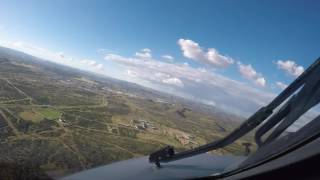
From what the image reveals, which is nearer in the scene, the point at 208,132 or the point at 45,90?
the point at 208,132

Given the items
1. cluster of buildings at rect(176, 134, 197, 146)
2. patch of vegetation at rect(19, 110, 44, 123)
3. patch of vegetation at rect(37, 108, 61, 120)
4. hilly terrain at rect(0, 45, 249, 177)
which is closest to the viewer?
hilly terrain at rect(0, 45, 249, 177)

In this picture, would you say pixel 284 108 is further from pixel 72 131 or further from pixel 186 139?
pixel 72 131

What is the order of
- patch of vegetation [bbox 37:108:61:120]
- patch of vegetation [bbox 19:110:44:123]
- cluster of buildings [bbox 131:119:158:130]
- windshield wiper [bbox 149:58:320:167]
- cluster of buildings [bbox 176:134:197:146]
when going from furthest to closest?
cluster of buildings [bbox 131:119:158:130], patch of vegetation [bbox 37:108:61:120], patch of vegetation [bbox 19:110:44:123], cluster of buildings [bbox 176:134:197:146], windshield wiper [bbox 149:58:320:167]

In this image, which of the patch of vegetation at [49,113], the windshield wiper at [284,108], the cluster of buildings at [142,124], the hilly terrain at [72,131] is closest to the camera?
the windshield wiper at [284,108]

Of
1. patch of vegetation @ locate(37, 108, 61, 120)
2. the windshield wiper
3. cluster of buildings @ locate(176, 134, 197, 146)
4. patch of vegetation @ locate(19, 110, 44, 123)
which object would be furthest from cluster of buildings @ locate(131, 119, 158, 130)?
the windshield wiper

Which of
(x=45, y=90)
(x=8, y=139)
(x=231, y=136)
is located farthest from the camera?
(x=45, y=90)

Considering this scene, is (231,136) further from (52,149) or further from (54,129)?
(54,129)

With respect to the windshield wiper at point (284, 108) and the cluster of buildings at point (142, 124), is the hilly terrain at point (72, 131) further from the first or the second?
Answer: the windshield wiper at point (284, 108)

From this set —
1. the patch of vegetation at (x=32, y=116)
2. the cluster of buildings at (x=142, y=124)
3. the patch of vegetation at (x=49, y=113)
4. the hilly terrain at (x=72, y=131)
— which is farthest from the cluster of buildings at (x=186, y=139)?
the patch of vegetation at (x=32, y=116)

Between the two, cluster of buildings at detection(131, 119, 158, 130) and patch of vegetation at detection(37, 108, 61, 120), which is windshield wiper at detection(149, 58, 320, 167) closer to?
patch of vegetation at detection(37, 108, 61, 120)

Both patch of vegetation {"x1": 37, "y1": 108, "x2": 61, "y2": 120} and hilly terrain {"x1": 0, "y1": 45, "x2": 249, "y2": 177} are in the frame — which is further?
patch of vegetation {"x1": 37, "y1": 108, "x2": 61, "y2": 120}

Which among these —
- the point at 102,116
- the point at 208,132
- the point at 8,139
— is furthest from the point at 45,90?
the point at 208,132
